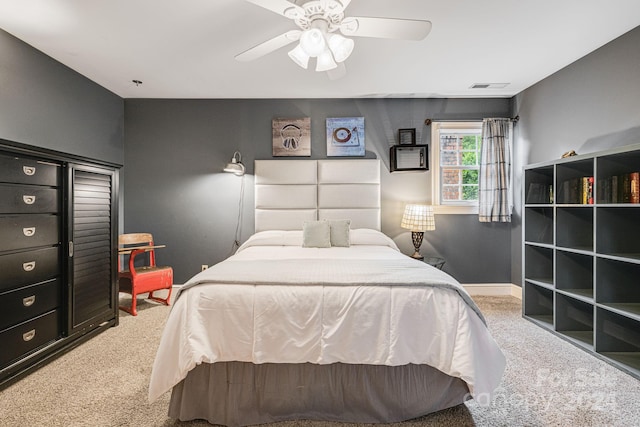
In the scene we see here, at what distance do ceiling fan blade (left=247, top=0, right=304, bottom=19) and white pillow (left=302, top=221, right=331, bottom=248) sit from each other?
2101 millimetres

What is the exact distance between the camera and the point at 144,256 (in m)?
4.12

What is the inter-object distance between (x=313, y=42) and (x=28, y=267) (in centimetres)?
244

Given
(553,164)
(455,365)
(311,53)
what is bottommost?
(455,365)

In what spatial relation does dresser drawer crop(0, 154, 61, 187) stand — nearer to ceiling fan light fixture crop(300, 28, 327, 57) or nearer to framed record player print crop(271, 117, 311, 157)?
ceiling fan light fixture crop(300, 28, 327, 57)

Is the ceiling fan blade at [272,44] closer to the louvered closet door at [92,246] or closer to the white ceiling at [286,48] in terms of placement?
the white ceiling at [286,48]

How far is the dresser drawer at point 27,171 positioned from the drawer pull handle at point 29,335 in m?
1.03

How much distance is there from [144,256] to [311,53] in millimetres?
3509

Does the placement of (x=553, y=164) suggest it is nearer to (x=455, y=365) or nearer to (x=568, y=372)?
Answer: (x=568, y=372)

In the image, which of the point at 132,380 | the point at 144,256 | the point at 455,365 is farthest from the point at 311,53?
the point at 144,256

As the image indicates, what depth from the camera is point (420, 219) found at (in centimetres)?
376

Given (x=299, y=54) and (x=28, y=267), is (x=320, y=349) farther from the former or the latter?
(x=28, y=267)

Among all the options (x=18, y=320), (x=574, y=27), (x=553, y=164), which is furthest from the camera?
(x=553, y=164)

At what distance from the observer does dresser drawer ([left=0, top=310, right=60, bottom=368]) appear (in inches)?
79.2

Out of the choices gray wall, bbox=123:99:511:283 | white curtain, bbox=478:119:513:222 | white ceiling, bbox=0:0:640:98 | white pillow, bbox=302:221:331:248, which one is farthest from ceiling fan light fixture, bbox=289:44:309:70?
white curtain, bbox=478:119:513:222
